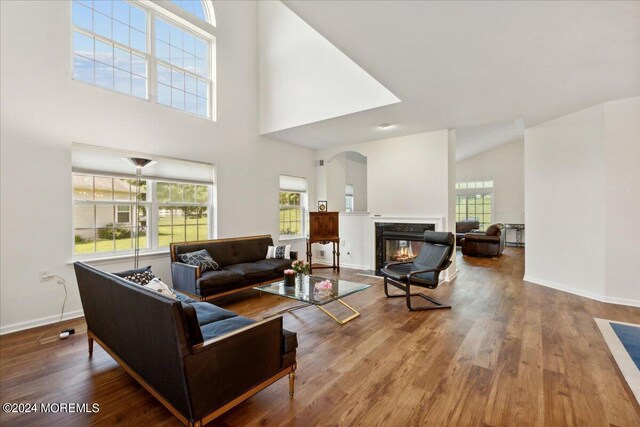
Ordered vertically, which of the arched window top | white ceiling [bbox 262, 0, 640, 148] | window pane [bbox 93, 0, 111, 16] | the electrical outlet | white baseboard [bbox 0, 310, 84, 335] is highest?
the arched window top

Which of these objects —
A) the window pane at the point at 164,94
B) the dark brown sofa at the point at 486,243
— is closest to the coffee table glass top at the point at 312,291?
the window pane at the point at 164,94

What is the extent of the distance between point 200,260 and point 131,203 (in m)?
1.31

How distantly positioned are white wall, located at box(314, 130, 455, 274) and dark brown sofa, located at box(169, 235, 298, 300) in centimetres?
179

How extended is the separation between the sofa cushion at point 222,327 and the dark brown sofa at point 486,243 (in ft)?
24.8

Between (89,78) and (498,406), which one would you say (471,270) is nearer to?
(498,406)

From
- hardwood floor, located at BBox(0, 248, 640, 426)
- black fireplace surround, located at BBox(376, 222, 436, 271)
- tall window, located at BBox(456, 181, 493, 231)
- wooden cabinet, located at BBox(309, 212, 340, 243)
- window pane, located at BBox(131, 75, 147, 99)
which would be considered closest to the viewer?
hardwood floor, located at BBox(0, 248, 640, 426)

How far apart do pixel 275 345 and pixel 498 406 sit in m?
1.56

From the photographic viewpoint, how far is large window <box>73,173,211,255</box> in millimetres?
3779

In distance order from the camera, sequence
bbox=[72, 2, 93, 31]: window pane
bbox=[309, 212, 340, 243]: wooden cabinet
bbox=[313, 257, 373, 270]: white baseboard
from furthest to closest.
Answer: bbox=[313, 257, 373, 270]: white baseboard → bbox=[309, 212, 340, 243]: wooden cabinet → bbox=[72, 2, 93, 31]: window pane

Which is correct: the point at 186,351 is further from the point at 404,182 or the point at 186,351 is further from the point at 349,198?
the point at 349,198

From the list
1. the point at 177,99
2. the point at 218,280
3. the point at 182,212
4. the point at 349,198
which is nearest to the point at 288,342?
the point at 218,280

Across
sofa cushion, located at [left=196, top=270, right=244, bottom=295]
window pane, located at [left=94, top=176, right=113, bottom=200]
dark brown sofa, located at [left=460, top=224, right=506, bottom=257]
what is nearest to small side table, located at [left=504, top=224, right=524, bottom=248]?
dark brown sofa, located at [left=460, top=224, right=506, bottom=257]

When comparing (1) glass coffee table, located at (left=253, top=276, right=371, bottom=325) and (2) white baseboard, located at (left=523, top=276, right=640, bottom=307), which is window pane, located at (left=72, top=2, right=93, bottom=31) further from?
(2) white baseboard, located at (left=523, top=276, right=640, bottom=307)

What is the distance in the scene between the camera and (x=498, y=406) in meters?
1.93
